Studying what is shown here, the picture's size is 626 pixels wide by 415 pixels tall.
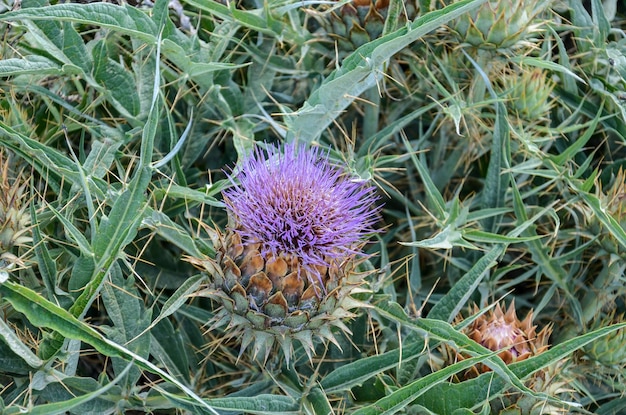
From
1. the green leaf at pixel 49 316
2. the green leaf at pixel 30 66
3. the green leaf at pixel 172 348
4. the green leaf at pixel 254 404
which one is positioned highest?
the green leaf at pixel 30 66

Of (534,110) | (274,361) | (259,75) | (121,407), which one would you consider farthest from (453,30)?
(121,407)

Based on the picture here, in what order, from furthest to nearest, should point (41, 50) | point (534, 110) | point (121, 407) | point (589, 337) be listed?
point (534, 110)
point (41, 50)
point (121, 407)
point (589, 337)

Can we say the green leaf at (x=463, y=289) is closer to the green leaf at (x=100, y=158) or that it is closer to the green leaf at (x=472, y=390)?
the green leaf at (x=472, y=390)

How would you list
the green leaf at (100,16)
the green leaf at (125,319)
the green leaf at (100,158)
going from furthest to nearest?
1. the green leaf at (100,158)
2. the green leaf at (125,319)
3. the green leaf at (100,16)

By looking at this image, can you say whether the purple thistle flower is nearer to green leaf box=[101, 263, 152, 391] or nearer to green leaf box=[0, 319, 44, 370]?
green leaf box=[101, 263, 152, 391]

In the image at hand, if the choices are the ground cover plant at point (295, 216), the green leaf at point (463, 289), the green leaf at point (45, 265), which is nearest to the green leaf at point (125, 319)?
the ground cover plant at point (295, 216)

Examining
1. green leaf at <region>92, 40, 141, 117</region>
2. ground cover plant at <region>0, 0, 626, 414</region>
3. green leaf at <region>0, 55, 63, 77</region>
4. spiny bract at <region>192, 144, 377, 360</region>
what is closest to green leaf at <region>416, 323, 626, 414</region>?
ground cover plant at <region>0, 0, 626, 414</region>

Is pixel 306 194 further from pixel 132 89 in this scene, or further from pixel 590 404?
pixel 590 404

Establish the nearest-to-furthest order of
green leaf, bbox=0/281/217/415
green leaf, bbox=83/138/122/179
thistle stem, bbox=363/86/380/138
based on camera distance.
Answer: green leaf, bbox=0/281/217/415 → green leaf, bbox=83/138/122/179 → thistle stem, bbox=363/86/380/138

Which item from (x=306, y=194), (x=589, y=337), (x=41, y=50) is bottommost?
(x=589, y=337)
